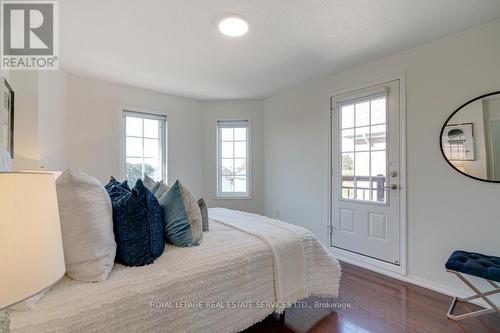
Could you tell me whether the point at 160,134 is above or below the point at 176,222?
above

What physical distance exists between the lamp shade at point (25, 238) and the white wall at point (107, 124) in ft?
10.3

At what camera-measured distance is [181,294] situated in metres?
1.22

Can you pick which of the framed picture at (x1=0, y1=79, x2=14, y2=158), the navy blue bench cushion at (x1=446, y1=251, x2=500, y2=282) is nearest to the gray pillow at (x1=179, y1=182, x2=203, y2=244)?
the framed picture at (x1=0, y1=79, x2=14, y2=158)

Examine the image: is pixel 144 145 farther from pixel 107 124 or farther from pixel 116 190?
pixel 116 190

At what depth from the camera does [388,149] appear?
8.99 feet

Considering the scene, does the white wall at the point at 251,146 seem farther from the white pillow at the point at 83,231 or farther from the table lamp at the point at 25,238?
the table lamp at the point at 25,238

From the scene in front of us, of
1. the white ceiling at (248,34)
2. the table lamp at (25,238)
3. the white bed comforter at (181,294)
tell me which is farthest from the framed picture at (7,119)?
the table lamp at (25,238)

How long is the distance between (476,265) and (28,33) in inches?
156

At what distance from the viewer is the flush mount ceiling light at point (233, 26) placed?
6.52ft

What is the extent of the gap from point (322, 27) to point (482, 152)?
1747 millimetres

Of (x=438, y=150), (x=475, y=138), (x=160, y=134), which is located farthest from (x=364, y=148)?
(x=160, y=134)

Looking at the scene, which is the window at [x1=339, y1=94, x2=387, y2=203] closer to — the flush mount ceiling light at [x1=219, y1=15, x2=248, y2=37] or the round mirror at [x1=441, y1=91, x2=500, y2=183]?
the round mirror at [x1=441, y1=91, x2=500, y2=183]

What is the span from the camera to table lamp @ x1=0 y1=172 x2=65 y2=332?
1.63 ft

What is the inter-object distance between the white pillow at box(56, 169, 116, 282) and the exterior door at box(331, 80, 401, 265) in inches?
105
